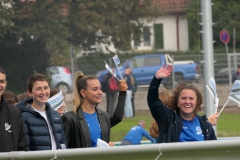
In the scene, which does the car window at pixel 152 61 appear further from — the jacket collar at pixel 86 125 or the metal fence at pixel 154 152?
the metal fence at pixel 154 152

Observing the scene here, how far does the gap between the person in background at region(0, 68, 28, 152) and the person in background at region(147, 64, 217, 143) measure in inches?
42.6

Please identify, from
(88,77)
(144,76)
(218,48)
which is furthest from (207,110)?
(218,48)

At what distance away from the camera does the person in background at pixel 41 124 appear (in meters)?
6.06

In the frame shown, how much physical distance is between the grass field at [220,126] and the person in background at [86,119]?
8.67m

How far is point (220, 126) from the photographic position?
55.8ft

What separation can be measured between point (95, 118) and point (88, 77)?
0.44m

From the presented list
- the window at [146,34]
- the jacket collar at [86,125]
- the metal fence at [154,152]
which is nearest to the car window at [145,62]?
the window at [146,34]

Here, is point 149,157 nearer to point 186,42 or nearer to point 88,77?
point 88,77

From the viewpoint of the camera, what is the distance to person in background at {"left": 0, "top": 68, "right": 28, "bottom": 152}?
219 inches

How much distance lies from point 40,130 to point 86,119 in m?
0.50

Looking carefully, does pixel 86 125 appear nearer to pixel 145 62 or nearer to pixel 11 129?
pixel 11 129

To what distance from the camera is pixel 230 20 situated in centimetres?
1883

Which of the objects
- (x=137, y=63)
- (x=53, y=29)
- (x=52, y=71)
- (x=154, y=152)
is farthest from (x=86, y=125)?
(x=137, y=63)

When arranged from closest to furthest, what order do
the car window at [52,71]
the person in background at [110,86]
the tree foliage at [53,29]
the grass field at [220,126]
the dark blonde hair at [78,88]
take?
1. the dark blonde hair at [78,88]
2. the grass field at [220,126]
3. the tree foliage at [53,29]
4. the car window at [52,71]
5. the person in background at [110,86]
